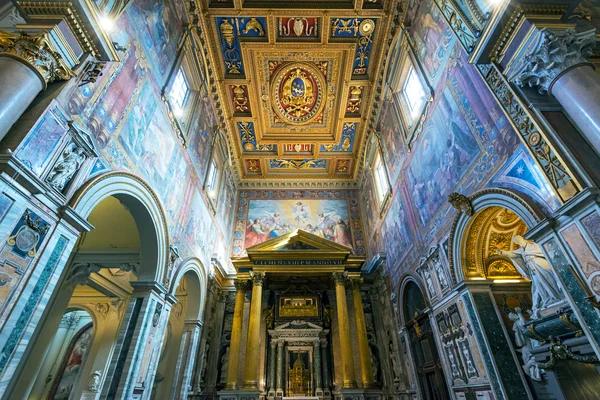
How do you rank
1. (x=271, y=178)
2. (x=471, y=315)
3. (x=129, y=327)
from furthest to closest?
(x=271, y=178) → (x=129, y=327) → (x=471, y=315)

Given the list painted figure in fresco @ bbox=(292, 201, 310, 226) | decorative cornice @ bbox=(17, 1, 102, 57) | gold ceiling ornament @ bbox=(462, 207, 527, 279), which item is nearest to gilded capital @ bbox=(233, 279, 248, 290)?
painted figure in fresco @ bbox=(292, 201, 310, 226)

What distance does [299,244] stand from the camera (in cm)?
1289

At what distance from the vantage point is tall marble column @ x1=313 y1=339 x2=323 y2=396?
11.5 metres

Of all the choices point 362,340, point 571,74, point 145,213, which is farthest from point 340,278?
point 571,74

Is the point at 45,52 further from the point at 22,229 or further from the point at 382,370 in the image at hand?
the point at 382,370

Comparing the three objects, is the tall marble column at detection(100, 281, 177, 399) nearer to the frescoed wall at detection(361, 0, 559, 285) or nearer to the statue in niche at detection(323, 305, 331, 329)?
the frescoed wall at detection(361, 0, 559, 285)

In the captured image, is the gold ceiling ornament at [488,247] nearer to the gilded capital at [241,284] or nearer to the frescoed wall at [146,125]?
the frescoed wall at [146,125]

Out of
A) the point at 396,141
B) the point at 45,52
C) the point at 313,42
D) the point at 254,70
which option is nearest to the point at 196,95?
the point at 254,70

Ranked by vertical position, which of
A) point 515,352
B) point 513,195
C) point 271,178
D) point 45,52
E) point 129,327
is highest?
point 271,178

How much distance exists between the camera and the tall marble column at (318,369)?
11.5 meters

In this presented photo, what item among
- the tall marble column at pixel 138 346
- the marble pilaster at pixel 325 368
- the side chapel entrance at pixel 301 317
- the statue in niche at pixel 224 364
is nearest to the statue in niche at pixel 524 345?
the side chapel entrance at pixel 301 317

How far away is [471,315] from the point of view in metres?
6.04

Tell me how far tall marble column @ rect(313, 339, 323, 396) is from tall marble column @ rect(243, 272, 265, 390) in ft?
8.85

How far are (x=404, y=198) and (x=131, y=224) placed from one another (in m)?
9.14
